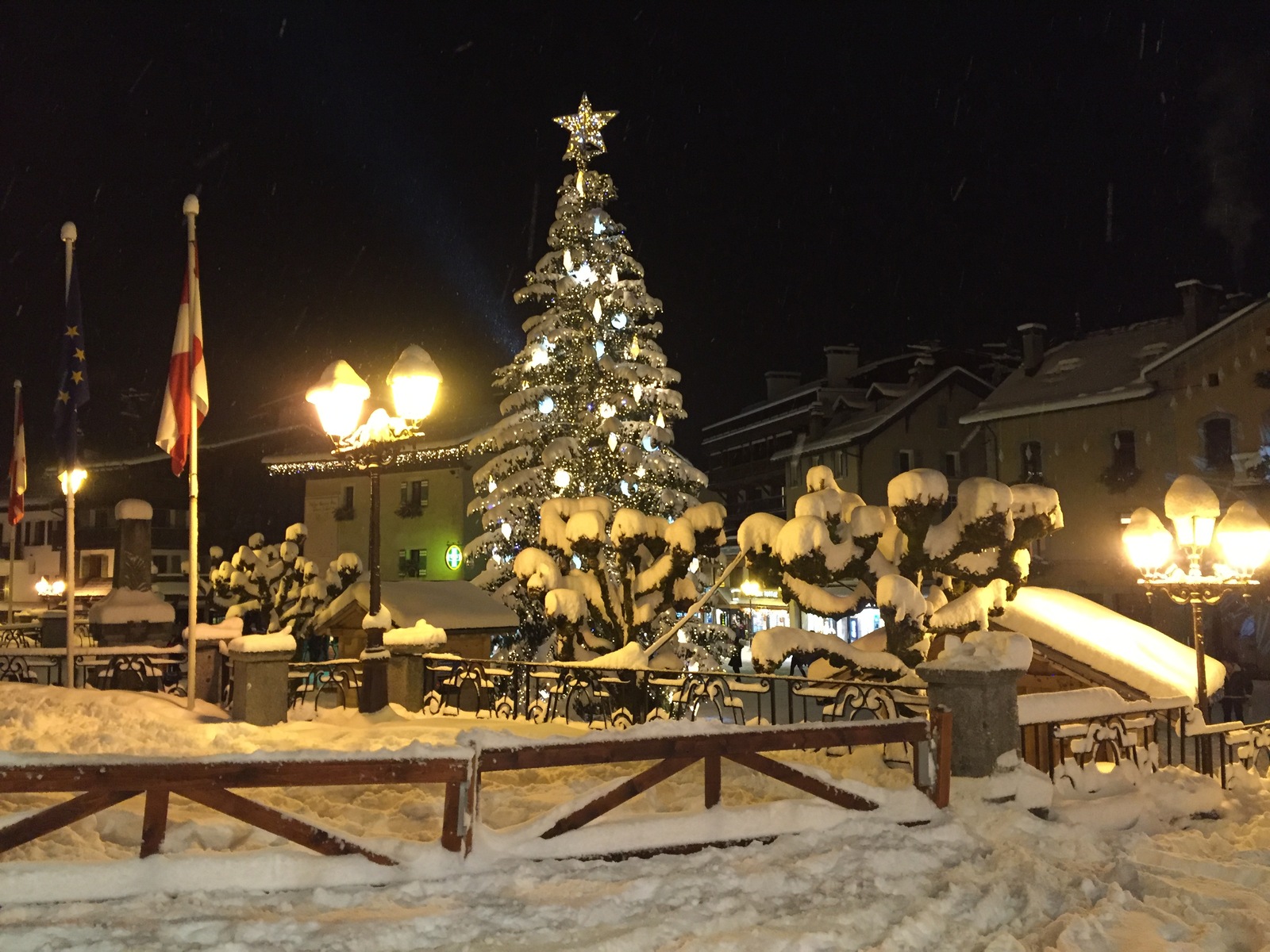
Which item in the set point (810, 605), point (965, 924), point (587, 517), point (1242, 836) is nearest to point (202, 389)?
point (587, 517)

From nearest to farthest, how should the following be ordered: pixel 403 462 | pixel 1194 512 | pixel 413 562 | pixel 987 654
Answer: pixel 987 654 → pixel 1194 512 → pixel 403 462 → pixel 413 562

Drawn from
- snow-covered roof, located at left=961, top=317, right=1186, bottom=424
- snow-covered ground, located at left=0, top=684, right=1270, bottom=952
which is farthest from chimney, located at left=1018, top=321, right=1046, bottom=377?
snow-covered ground, located at left=0, top=684, right=1270, bottom=952

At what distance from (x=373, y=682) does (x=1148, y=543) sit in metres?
10.1

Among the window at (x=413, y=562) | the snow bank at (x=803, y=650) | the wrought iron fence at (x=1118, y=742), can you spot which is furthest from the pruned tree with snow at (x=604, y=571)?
the window at (x=413, y=562)

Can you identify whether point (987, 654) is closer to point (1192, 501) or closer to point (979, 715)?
point (979, 715)

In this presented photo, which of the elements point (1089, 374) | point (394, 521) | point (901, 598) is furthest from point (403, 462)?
point (901, 598)

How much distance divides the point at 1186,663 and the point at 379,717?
11.6 metres

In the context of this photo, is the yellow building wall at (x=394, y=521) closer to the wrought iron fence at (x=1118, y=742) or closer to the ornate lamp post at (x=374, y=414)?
the ornate lamp post at (x=374, y=414)

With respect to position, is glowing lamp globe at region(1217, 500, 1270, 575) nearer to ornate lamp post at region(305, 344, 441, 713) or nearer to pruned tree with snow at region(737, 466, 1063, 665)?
pruned tree with snow at region(737, 466, 1063, 665)

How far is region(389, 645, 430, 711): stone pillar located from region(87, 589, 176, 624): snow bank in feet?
18.3

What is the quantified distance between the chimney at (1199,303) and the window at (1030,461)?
20.4 feet

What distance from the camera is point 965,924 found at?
643 centimetres

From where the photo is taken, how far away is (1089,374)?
3825cm

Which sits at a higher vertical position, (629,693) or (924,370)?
(924,370)
